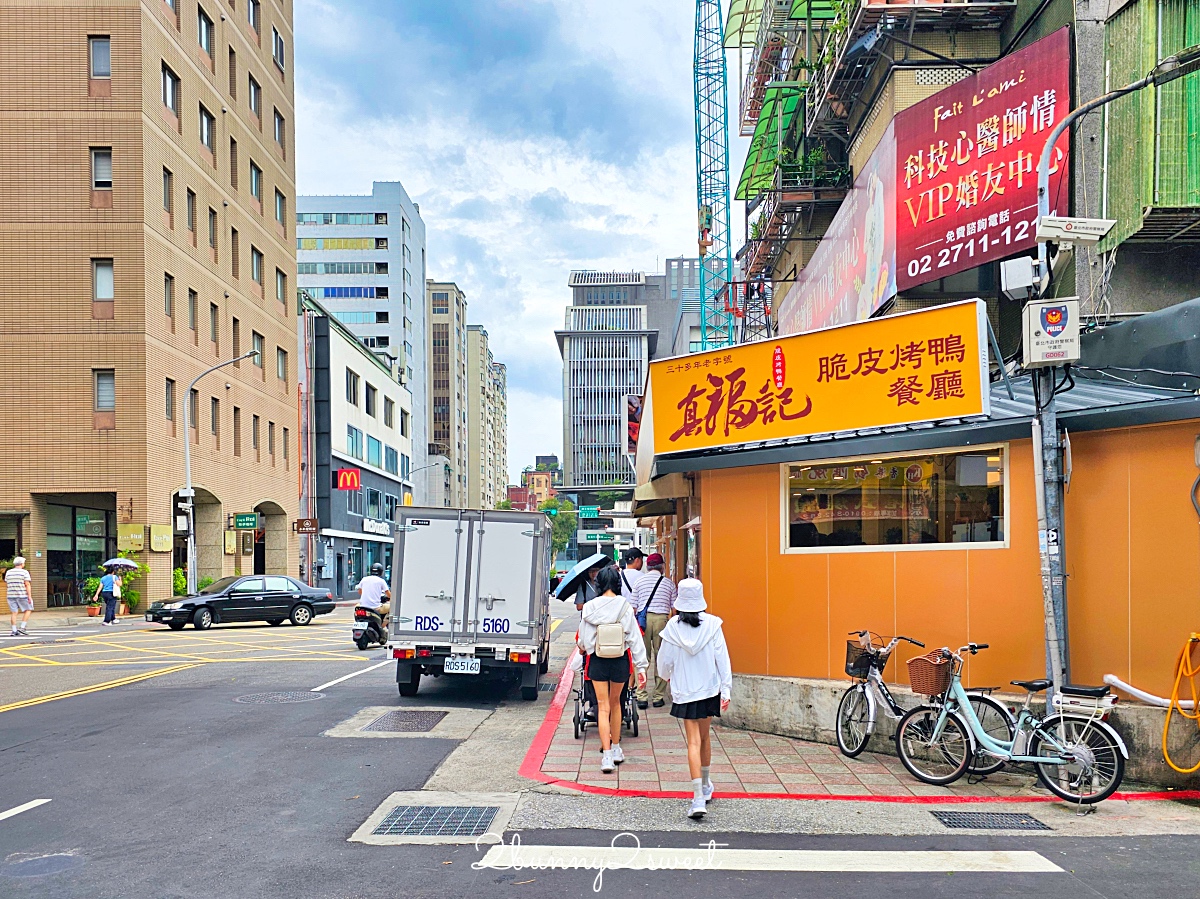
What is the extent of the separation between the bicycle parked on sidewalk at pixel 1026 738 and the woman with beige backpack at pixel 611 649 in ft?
8.36

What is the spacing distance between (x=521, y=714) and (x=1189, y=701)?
752 cm

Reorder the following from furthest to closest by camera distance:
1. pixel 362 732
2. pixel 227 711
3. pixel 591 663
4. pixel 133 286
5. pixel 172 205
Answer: pixel 172 205
pixel 133 286
pixel 227 711
pixel 362 732
pixel 591 663

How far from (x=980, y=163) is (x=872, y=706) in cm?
1089

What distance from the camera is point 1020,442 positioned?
9.41 meters

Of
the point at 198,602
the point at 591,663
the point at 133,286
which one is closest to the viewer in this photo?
the point at 591,663

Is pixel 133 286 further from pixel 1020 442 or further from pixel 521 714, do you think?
pixel 1020 442

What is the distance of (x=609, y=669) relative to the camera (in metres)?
9.33

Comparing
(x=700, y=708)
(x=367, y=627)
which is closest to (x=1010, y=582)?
(x=700, y=708)

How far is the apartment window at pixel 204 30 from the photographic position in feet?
130

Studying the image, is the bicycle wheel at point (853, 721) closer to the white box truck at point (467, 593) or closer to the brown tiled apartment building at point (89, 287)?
the white box truck at point (467, 593)

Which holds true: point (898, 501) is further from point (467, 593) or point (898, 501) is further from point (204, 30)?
point (204, 30)

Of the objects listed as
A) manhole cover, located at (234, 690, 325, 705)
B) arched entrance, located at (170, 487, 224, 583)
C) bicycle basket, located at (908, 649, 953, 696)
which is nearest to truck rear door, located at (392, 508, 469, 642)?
manhole cover, located at (234, 690, 325, 705)

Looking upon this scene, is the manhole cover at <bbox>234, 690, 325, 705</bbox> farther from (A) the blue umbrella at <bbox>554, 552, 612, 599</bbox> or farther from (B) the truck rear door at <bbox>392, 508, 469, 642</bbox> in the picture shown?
(A) the blue umbrella at <bbox>554, 552, 612, 599</bbox>

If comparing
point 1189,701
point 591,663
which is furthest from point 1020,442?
point 591,663
